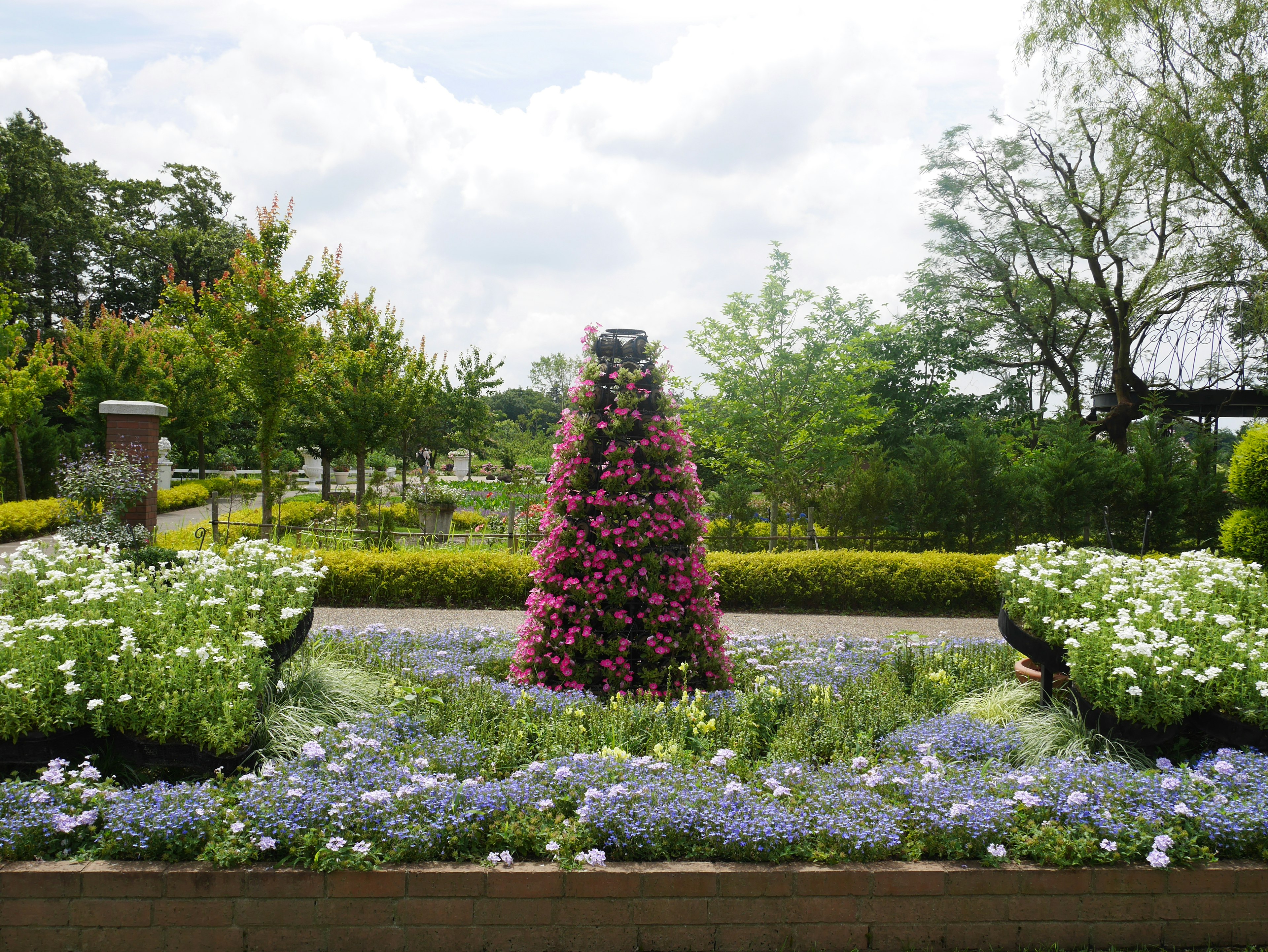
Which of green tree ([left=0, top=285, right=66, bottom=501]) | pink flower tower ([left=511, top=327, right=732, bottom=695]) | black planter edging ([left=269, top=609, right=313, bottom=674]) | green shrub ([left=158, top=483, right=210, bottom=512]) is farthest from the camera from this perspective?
green shrub ([left=158, top=483, right=210, bottom=512])

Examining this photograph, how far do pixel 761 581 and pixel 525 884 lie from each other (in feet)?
22.8

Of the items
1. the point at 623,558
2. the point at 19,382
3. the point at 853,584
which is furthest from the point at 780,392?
the point at 19,382

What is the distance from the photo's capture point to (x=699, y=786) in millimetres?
3236

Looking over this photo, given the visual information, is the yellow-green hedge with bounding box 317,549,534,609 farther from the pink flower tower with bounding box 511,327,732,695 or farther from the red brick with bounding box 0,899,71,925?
the red brick with bounding box 0,899,71,925

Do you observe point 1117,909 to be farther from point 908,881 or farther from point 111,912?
point 111,912

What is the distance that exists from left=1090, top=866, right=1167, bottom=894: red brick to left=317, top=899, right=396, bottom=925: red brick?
2562 mm

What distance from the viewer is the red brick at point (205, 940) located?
8.81 ft

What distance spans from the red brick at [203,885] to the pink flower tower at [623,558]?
2329 millimetres

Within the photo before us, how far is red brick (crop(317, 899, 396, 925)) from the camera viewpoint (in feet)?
8.84

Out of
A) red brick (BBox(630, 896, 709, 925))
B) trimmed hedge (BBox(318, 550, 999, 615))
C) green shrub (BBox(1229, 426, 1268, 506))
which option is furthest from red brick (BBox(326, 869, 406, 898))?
green shrub (BBox(1229, 426, 1268, 506))

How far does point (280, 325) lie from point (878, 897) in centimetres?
1391

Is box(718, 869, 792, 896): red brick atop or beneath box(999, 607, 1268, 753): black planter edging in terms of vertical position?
beneath

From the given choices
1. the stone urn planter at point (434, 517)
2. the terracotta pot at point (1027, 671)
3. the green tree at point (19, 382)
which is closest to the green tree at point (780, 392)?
the stone urn planter at point (434, 517)

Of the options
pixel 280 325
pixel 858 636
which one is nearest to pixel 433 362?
pixel 280 325
